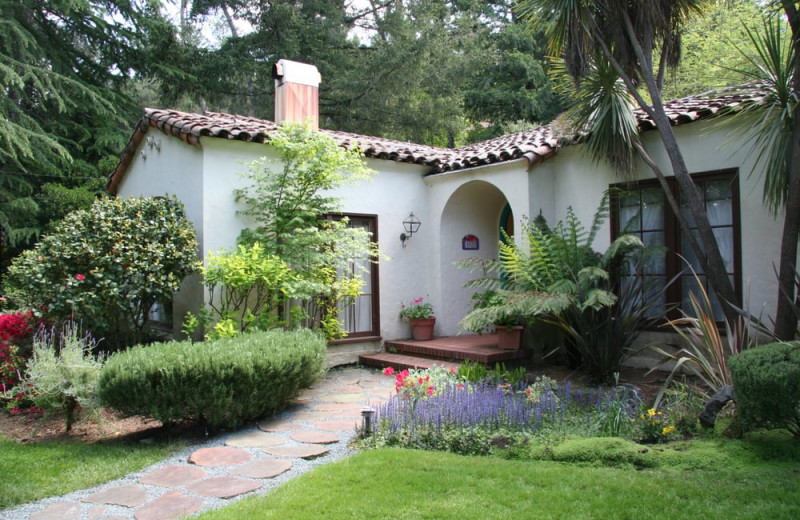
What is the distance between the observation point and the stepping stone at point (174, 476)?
3830 millimetres

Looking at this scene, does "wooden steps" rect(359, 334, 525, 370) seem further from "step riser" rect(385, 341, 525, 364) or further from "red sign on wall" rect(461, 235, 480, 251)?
"red sign on wall" rect(461, 235, 480, 251)

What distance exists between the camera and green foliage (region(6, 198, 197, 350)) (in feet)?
19.9

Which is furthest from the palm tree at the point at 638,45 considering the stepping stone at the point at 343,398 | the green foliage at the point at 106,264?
the green foliage at the point at 106,264

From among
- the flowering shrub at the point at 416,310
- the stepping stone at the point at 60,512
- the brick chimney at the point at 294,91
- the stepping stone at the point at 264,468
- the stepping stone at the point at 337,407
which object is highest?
the brick chimney at the point at 294,91

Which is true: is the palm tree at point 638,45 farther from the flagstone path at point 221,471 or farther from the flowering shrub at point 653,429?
the flagstone path at point 221,471

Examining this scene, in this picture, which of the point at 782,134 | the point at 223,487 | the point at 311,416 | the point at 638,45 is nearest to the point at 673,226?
the point at 782,134

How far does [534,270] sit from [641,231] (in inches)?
63.5

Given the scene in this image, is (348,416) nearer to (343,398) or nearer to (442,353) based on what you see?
(343,398)

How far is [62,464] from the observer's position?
4.19 metres

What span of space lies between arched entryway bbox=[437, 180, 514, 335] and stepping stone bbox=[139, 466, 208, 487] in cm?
559

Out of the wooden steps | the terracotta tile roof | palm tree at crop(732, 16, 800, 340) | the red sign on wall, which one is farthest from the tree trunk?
the red sign on wall

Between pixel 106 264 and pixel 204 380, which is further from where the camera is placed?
pixel 106 264

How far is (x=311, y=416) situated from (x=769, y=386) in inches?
155

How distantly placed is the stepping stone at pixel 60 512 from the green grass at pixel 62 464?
22 cm
